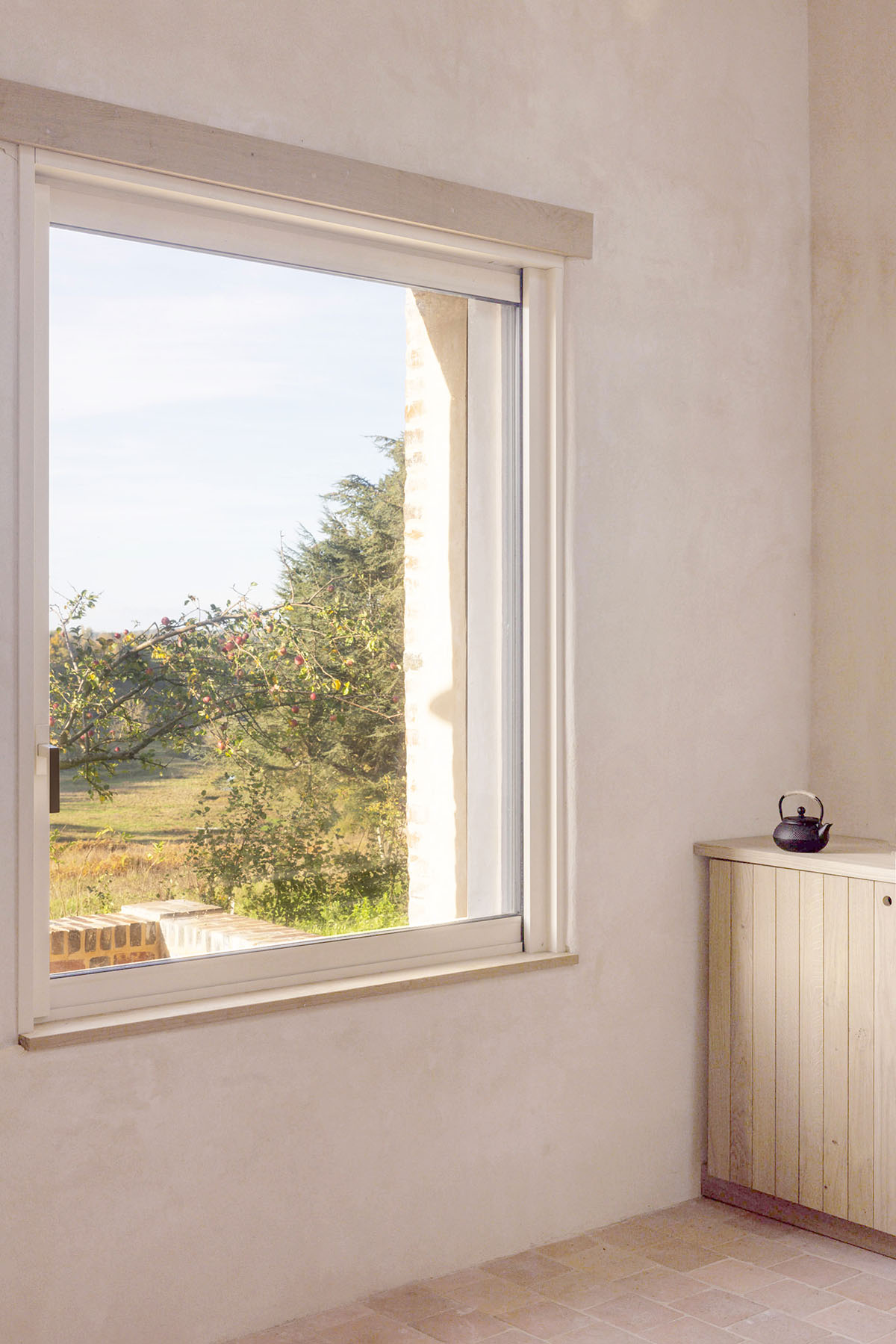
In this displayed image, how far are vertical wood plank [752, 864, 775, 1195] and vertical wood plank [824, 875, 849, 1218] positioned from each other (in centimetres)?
18

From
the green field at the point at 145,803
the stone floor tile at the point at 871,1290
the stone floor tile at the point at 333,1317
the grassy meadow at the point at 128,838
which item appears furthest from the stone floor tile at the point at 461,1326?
the green field at the point at 145,803

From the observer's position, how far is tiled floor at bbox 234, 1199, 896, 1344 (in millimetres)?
2799

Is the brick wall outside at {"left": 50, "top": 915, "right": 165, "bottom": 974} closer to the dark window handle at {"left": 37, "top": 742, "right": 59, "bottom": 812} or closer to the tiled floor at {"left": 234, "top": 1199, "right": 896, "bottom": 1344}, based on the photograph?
the dark window handle at {"left": 37, "top": 742, "right": 59, "bottom": 812}

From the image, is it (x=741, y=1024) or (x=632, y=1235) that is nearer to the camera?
(x=632, y=1235)

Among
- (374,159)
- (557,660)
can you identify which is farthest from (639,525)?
(374,159)

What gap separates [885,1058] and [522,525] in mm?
1626

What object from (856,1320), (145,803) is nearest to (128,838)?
(145,803)

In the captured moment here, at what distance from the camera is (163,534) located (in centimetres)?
285

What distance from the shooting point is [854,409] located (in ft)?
12.6

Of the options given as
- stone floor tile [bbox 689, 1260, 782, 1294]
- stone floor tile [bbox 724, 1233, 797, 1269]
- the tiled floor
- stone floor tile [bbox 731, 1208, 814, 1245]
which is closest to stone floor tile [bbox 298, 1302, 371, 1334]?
the tiled floor

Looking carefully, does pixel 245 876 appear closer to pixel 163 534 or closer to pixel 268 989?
pixel 268 989

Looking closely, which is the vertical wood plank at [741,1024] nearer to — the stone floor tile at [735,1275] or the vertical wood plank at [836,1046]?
the vertical wood plank at [836,1046]

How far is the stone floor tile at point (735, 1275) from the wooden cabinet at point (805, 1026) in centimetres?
27

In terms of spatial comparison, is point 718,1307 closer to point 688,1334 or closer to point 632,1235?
point 688,1334
